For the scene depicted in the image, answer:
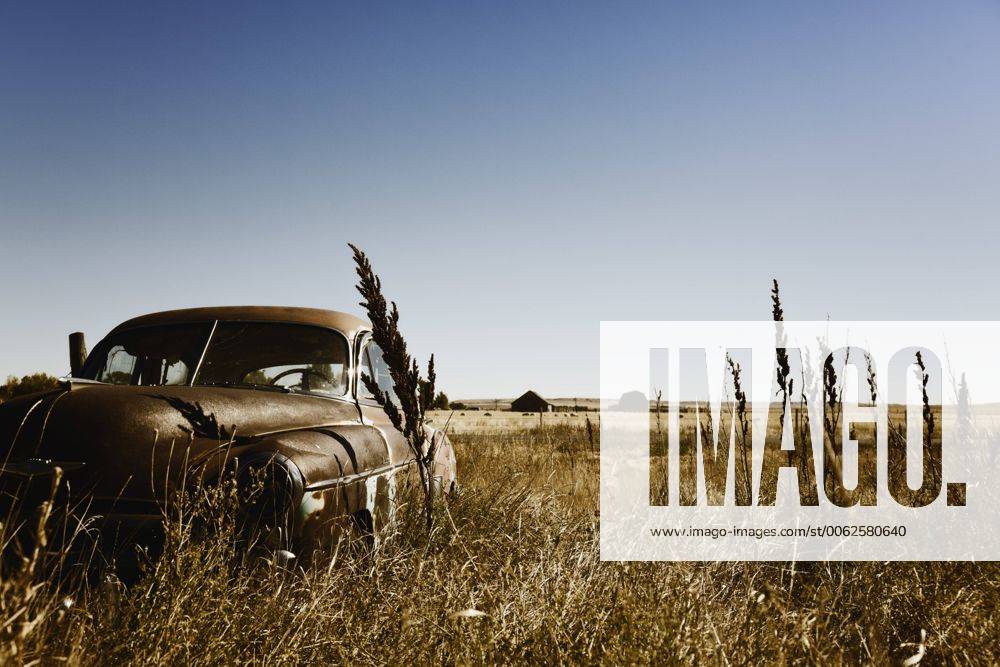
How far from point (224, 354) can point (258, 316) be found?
33 centimetres

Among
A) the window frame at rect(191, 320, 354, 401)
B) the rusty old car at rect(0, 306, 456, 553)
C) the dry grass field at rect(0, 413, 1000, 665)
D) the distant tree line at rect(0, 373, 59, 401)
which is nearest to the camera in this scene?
the dry grass field at rect(0, 413, 1000, 665)

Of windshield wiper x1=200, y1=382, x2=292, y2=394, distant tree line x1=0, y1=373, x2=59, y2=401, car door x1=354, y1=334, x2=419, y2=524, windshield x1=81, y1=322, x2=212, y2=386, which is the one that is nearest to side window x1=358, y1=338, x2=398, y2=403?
car door x1=354, y1=334, x2=419, y2=524

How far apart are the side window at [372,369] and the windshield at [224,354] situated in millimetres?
144

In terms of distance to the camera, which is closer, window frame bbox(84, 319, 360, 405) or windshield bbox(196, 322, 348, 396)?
window frame bbox(84, 319, 360, 405)

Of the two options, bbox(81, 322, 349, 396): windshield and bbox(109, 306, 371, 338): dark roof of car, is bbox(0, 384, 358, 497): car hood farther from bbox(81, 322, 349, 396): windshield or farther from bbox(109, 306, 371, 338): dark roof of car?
bbox(109, 306, 371, 338): dark roof of car

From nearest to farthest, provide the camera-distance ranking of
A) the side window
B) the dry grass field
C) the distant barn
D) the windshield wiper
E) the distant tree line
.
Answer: the dry grass field, the windshield wiper, the side window, the distant tree line, the distant barn

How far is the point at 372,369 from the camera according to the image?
14.5ft

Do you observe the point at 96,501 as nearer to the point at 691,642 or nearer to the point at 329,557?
the point at 329,557

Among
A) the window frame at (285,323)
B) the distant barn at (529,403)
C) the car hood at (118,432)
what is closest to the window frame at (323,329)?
the window frame at (285,323)

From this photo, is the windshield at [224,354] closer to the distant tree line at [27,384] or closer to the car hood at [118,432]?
the car hood at [118,432]

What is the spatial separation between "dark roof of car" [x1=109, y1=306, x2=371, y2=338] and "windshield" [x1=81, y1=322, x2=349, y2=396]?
4cm

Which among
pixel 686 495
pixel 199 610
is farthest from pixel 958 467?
pixel 199 610

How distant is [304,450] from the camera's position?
2.79 m

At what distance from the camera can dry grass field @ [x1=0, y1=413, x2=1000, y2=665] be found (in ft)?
6.69
